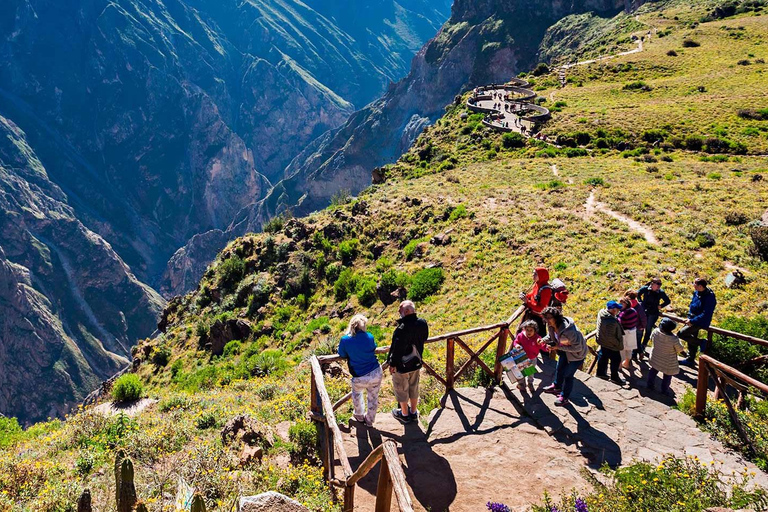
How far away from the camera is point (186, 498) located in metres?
5.02

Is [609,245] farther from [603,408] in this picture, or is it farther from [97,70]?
[97,70]

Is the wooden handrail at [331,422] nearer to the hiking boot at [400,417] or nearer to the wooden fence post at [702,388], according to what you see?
the hiking boot at [400,417]

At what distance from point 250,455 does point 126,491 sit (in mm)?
1887

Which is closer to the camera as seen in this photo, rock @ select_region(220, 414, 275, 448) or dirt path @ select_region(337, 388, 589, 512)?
dirt path @ select_region(337, 388, 589, 512)

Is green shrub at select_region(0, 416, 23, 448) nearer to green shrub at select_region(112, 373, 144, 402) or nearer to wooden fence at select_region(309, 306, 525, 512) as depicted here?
green shrub at select_region(112, 373, 144, 402)

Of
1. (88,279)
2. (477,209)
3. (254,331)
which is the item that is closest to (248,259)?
(254,331)

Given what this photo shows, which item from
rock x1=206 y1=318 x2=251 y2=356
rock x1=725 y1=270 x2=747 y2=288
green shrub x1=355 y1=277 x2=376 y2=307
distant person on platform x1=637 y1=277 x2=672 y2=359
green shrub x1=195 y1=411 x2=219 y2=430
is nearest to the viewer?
green shrub x1=195 y1=411 x2=219 y2=430

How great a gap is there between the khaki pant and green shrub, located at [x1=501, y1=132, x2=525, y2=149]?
35801 mm

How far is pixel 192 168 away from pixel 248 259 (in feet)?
550

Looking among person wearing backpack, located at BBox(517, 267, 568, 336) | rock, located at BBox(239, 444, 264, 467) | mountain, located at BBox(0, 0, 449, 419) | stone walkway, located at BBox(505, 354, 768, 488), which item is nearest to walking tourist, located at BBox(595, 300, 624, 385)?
stone walkway, located at BBox(505, 354, 768, 488)

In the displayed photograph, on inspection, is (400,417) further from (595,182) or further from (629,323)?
(595,182)

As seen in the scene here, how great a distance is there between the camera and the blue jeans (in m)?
7.17

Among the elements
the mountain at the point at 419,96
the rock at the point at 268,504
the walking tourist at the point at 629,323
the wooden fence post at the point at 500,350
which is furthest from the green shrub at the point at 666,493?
the mountain at the point at 419,96

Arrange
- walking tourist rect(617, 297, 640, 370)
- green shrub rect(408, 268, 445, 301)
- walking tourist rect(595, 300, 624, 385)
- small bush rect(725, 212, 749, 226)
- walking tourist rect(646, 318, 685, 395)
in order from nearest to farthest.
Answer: walking tourist rect(646, 318, 685, 395), walking tourist rect(595, 300, 624, 385), walking tourist rect(617, 297, 640, 370), small bush rect(725, 212, 749, 226), green shrub rect(408, 268, 445, 301)
